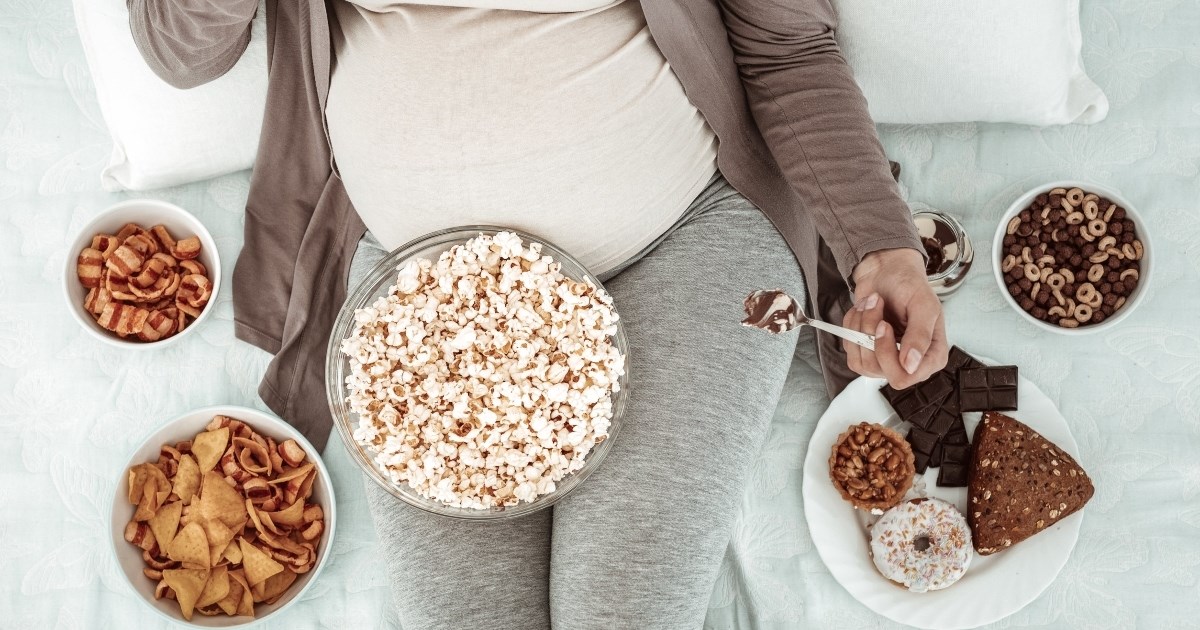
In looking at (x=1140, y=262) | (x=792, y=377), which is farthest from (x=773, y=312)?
(x=1140, y=262)

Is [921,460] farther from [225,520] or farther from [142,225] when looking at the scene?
[142,225]

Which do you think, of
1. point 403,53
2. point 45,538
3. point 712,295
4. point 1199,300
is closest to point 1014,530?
point 1199,300

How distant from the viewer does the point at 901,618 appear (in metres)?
1.25

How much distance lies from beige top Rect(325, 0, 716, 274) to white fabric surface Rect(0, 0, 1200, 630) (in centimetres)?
51

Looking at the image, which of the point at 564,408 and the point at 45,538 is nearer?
the point at 564,408

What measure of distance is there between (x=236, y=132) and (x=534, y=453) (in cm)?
77

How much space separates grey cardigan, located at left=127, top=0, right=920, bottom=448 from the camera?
39.6 inches

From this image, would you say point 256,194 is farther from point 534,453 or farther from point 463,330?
point 534,453

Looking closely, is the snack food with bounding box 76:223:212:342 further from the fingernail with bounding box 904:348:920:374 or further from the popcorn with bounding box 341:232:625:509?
the fingernail with bounding box 904:348:920:374

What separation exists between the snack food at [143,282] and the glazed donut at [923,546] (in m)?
1.11

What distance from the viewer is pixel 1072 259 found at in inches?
50.4

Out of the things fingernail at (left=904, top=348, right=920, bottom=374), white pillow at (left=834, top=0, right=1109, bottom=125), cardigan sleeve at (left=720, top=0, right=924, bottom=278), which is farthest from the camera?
white pillow at (left=834, top=0, right=1109, bottom=125)

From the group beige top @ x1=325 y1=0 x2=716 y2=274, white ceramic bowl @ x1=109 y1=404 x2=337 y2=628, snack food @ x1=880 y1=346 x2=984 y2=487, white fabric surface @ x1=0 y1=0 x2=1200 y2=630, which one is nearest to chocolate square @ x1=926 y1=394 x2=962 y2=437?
snack food @ x1=880 y1=346 x2=984 y2=487

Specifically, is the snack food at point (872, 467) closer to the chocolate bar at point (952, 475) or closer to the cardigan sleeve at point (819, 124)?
the chocolate bar at point (952, 475)
